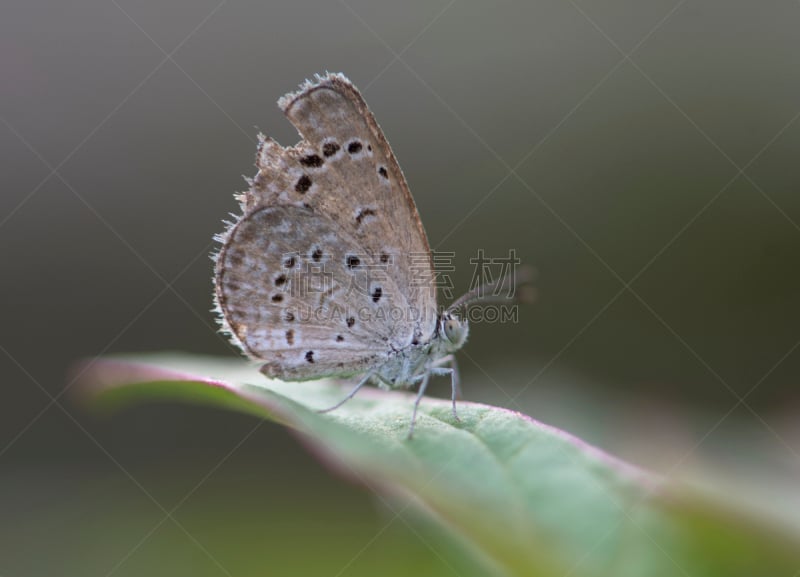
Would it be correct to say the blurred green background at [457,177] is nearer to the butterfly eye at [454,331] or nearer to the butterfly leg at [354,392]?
the butterfly eye at [454,331]

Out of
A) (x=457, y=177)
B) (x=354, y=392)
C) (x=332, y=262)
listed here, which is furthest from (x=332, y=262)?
(x=457, y=177)

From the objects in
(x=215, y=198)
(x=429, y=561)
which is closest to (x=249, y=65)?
(x=215, y=198)

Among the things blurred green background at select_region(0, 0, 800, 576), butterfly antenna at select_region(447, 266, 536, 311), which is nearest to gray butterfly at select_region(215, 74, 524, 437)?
Result: butterfly antenna at select_region(447, 266, 536, 311)

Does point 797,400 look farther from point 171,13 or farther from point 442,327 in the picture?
point 171,13

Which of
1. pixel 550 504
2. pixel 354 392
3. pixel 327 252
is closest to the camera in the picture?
pixel 550 504

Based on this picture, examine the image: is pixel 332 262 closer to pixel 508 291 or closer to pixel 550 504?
pixel 508 291

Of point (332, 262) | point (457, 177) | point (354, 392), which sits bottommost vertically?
point (354, 392)

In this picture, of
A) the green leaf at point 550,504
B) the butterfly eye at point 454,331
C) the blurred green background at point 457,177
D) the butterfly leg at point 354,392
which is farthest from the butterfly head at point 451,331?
the blurred green background at point 457,177
